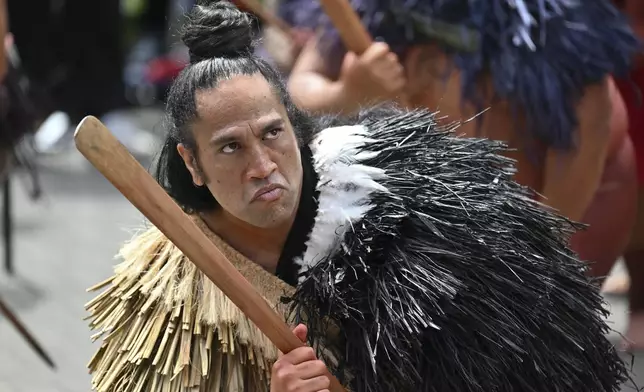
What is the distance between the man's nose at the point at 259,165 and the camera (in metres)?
1.83

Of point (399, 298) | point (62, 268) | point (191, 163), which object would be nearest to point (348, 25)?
point (191, 163)

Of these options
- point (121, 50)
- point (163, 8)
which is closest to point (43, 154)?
point (121, 50)

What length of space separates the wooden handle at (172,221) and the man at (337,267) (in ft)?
0.21

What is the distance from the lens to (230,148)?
6.04 ft

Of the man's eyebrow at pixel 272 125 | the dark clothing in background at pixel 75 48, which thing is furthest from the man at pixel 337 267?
the dark clothing in background at pixel 75 48

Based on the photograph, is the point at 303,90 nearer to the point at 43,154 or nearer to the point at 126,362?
the point at 126,362

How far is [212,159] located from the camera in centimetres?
185

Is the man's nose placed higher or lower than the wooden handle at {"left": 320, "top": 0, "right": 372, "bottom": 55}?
higher

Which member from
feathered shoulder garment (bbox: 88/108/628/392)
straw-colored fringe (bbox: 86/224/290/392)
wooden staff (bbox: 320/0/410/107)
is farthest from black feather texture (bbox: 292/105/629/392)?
wooden staff (bbox: 320/0/410/107)

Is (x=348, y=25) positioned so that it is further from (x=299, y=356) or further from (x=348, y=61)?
(x=299, y=356)

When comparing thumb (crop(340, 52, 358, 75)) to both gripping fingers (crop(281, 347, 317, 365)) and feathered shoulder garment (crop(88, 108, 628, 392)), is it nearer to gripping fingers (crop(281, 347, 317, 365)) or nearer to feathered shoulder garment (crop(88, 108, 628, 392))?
feathered shoulder garment (crop(88, 108, 628, 392))

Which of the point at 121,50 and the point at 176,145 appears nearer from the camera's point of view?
the point at 176,145

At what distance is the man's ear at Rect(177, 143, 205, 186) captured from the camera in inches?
74.9

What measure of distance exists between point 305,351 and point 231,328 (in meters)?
0.15
